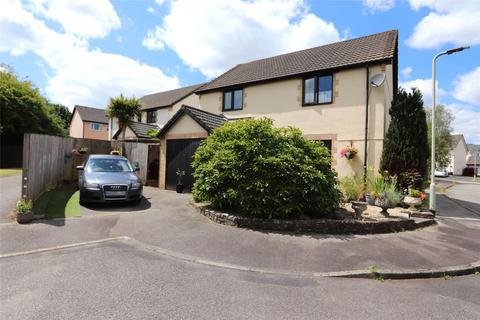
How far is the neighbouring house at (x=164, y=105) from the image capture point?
28125 millimetres

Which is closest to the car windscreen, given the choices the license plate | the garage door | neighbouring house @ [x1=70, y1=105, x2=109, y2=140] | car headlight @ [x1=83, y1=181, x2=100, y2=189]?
car headlight @ [x1=83, y1=181, x2=100, y2=189]

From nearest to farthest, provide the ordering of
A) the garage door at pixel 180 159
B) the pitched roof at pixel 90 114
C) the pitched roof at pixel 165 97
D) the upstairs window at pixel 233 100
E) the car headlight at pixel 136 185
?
the car headlight at pixel 136 185 → the garage door at pixel 180 159 → the upstairs window at pixel 233 100 → the pitched roof at pixel 165 97 → the pitched roof at pixel 90 114

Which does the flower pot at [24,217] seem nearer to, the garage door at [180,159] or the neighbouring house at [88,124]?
the garage door at [180,159]

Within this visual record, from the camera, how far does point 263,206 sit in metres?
7.34

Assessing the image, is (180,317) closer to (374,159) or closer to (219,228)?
(219,228)

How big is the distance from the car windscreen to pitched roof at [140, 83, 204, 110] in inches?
756

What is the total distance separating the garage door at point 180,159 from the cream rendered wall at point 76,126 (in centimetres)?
4368

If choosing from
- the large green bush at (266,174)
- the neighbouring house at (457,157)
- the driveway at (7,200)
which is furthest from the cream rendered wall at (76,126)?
the neighbouring house at (457,157)

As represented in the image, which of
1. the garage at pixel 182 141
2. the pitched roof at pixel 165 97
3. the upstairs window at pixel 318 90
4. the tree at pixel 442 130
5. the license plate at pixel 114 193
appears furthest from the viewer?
the tree at pixel 442 130

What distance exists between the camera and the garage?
41.2 feet

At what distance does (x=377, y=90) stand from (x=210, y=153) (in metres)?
7.70

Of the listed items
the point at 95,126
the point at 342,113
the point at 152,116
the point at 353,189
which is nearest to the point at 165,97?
the point at 152,116

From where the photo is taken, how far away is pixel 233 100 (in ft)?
53.6

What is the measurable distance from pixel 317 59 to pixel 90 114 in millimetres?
48921
